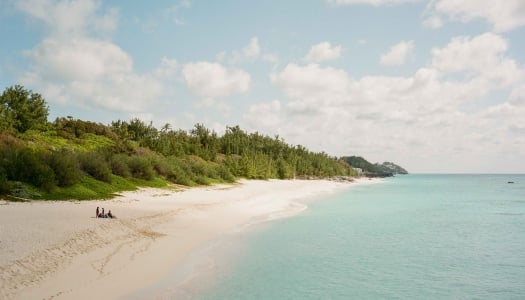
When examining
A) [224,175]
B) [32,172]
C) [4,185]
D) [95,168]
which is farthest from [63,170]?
[224,175]

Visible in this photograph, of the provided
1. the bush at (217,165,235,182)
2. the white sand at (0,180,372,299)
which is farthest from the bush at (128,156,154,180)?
the bush at (217,165,235,182)

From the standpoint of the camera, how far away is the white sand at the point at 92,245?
35.2ft

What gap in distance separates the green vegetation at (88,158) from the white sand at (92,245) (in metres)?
3.84

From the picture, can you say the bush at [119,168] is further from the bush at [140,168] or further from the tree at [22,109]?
the tree at [22,109]

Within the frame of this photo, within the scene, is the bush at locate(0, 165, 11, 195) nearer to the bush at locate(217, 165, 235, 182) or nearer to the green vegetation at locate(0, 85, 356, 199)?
the green vegetation at locate(0, 85, 356, 199)

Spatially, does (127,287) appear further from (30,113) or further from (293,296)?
(30,113)

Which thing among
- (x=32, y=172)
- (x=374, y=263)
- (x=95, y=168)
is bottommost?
(x=374, y=263)

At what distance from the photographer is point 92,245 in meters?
14.9

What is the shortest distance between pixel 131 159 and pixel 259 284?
30.7 m

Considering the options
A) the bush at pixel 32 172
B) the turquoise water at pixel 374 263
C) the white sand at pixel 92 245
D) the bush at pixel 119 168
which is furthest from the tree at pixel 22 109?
the turquoise water at pixel 374 263

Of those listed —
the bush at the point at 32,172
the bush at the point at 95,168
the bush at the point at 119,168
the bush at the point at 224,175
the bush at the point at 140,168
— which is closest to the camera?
the bush at the point at 32,172

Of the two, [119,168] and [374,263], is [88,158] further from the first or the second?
[374,263]

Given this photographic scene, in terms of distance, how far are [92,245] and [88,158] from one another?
21.3 metres

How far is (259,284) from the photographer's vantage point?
542 inches
